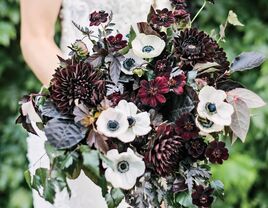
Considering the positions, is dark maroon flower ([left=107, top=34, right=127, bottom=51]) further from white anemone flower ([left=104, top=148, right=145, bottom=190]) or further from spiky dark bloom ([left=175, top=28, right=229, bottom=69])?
white anemone flower ([left=104, top=148, right=145, bottom=190])

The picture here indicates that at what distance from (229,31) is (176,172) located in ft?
7.01

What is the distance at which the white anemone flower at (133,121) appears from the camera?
4.30ft

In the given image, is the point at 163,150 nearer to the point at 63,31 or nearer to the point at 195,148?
the point at 195,148

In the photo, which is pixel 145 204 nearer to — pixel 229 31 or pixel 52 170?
pixel 52 170

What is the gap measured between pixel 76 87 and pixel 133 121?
122 millimetres

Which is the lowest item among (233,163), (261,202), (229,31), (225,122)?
(261,202)

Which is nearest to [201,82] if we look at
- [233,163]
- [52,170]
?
[52,170]

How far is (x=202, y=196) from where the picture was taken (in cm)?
139

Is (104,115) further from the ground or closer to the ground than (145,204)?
further from the ground

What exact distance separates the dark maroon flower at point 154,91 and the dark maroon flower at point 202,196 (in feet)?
0.61

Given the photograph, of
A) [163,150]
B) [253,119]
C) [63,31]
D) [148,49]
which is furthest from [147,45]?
[253,119]

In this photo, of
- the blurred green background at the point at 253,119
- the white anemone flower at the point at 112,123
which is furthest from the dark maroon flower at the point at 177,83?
the blurred green background at the point at 253,119

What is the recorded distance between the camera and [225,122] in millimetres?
1358

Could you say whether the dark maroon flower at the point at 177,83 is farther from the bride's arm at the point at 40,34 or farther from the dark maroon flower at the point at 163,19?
the bride's arm at the point at 40,34
